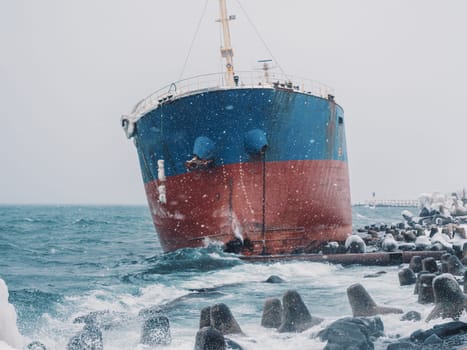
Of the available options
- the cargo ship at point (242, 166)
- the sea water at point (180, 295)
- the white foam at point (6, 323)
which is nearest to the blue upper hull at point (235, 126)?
the cargo ship at point (242, 166)

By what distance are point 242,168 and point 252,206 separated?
3.19 ft

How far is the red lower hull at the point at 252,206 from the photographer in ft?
38.5

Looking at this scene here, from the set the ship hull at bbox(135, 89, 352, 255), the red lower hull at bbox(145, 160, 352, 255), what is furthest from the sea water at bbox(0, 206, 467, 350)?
the ship hull at bbox(135, 89, 352, 255)

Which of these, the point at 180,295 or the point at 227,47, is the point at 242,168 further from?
the point at 227,47

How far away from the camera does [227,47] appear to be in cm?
1541

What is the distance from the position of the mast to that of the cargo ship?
2476mm

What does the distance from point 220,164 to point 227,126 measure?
0.96 m

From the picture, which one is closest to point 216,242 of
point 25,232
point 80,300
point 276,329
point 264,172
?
point 264,172

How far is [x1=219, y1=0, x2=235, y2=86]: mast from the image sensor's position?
15.0 metres

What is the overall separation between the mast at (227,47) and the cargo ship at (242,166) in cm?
248

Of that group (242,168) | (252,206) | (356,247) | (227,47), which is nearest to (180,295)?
(252,206)

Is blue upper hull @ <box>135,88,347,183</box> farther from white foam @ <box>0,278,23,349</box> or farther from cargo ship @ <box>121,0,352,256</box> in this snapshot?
white foam @ <box>0,278,23,349</box>

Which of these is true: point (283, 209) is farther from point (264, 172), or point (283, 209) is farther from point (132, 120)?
point (132, 120)

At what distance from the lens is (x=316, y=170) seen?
13.3 metres
